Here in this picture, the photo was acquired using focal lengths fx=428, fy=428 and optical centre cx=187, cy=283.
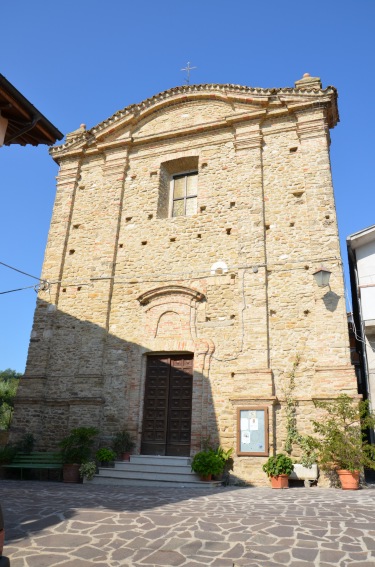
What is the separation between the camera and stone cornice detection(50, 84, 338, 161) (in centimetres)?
1100

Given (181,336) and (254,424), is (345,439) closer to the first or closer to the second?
(254,424)

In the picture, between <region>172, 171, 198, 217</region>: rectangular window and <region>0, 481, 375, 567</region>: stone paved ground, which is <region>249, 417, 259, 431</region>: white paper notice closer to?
<region>0, 481, 375, 567</region>: stone paved ground

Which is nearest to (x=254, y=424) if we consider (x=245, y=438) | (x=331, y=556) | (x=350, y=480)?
(x=245, y=438)

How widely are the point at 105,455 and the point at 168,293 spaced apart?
395cm

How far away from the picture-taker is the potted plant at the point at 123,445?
9484mm

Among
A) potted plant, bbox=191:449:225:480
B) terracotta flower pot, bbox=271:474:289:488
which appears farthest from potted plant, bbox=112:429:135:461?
terracotta flower pot, bbox=271:474:289:488

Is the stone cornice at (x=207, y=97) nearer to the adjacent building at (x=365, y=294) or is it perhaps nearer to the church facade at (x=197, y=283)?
Answer: the church facade at (x=197, y=283)

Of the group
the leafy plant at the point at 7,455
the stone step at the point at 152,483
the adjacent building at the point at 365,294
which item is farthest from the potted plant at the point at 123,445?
the adjacent building at the point at 365,294

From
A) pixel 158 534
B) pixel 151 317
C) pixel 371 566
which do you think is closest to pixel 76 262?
pixel 151 317

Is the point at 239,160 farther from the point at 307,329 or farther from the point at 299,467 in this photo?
the point at 299,467

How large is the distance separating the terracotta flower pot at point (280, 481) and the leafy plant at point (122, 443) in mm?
3293

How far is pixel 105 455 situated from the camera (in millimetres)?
9203

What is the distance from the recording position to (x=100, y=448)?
971 cm

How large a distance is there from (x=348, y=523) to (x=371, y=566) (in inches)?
53.0
